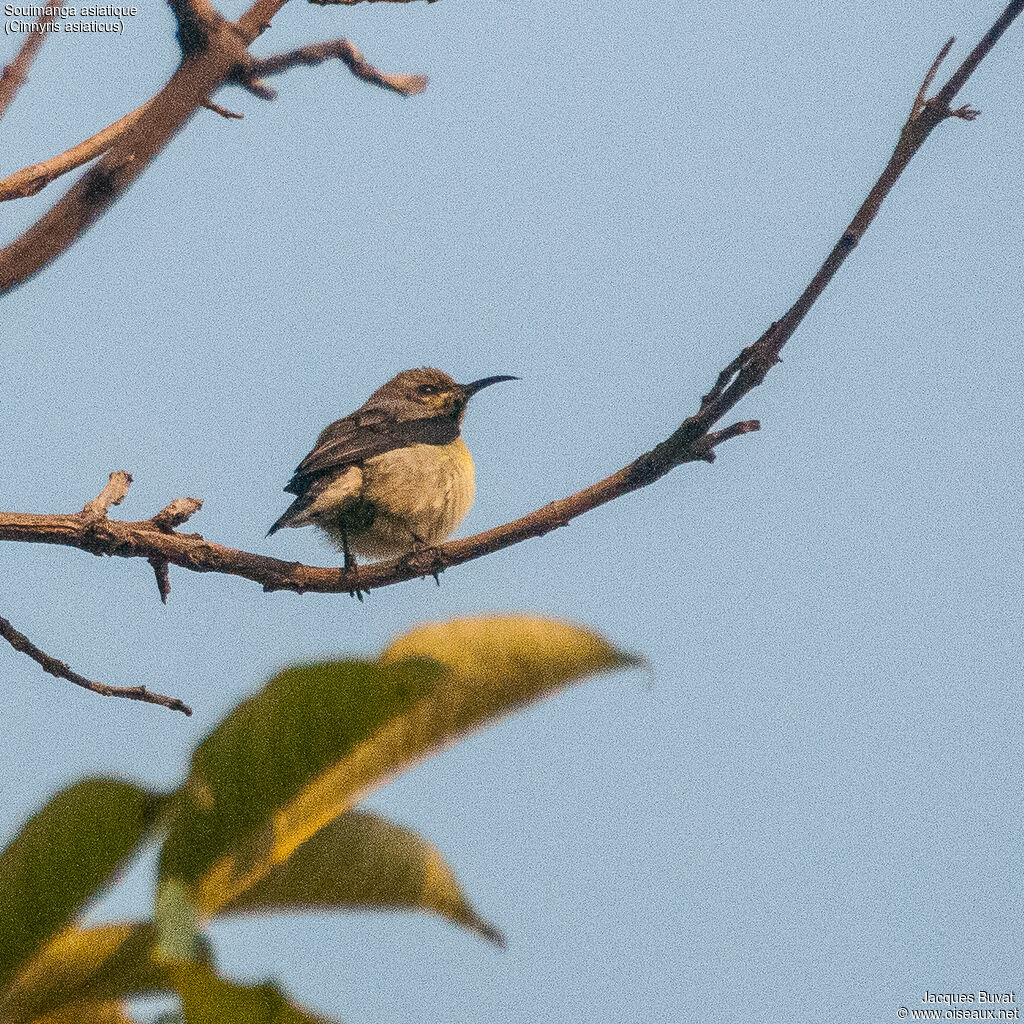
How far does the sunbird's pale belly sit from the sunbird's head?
117 cm

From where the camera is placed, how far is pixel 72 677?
3.04m

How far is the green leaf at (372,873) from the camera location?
1184 millimetres

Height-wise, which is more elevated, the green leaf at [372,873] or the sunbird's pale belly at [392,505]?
the sunbird's pale belly at [392,505]

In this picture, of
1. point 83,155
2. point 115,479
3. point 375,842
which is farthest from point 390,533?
point 375,842

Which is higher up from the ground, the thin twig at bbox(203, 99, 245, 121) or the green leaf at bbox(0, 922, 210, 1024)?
the thin twig at bbox(203, 99, 245, 121)

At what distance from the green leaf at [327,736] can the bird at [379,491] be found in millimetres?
4646

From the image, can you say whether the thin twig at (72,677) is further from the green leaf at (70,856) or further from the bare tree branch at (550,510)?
the green leaf at (70,856)

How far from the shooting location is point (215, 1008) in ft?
3.15

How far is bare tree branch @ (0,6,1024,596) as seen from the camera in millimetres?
2367

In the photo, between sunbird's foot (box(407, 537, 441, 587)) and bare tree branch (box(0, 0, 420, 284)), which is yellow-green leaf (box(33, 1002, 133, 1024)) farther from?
sunbird's foot (box(407, 537, 441, 587))

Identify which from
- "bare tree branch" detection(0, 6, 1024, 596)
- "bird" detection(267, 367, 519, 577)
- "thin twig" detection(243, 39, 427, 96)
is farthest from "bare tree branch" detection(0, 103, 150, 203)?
"bird" detection(267, 367, 519, 577)

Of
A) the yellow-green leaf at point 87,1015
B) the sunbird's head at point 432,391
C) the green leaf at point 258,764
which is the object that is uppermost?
the sunbird's head at point 432,391

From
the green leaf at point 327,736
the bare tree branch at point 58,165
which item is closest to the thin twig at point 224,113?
the bare tree branch at point 58,165

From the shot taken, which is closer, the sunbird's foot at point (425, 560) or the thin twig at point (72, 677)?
the thin twig at point (72, 677)
